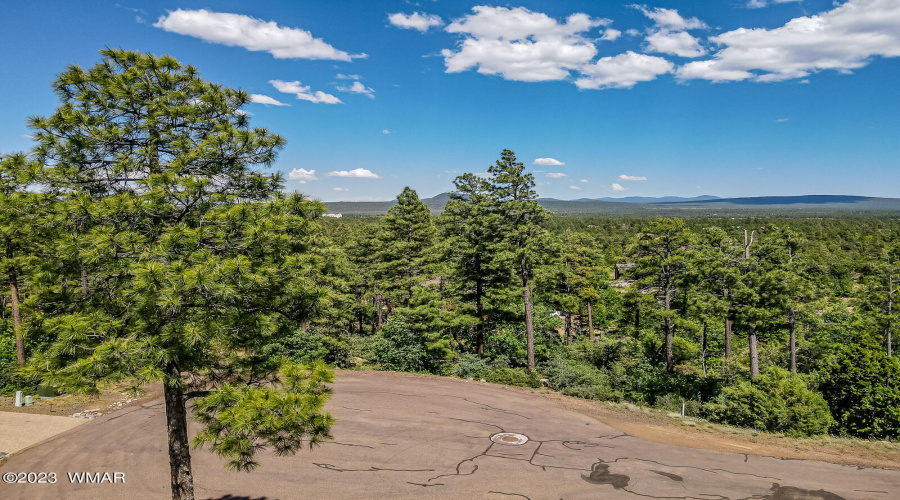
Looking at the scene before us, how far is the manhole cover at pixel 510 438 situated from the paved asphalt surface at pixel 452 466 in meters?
0.03

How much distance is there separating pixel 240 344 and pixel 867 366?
959 inches

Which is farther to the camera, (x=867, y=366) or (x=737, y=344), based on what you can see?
(x=737, y=344)

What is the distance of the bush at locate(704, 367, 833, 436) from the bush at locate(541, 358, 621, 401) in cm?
428

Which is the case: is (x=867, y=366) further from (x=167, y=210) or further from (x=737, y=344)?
(x=167, y=210)

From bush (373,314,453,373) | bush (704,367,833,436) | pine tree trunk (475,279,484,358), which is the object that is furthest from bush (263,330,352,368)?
bush (704,367,833,436)

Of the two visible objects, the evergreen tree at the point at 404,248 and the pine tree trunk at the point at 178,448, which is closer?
the pine tree trunk at the point at 178,448

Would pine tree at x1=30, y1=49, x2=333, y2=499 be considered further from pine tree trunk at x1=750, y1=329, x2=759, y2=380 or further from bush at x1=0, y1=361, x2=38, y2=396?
pine tree trunk at x1=750, y1=329, x2=759, y2=380

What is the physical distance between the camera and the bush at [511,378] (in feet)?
68.7

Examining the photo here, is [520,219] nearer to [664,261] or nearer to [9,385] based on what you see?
[664,261]

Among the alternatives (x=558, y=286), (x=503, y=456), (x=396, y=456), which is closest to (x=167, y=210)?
(x=396, y=456)

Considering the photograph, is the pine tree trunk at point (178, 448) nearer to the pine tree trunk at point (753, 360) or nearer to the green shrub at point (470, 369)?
the green shrub at point (470, 369)

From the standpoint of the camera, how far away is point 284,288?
646 centimetres

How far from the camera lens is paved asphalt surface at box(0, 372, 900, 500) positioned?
35.5 feet

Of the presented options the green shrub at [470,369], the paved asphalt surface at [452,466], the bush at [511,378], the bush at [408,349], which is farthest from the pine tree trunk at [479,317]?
the paved asphalt surface at [452,466]
